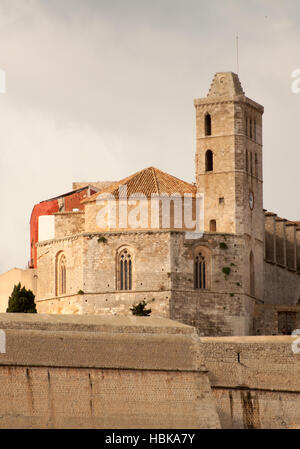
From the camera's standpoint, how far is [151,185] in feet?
279

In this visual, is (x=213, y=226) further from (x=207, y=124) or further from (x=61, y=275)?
(x=61, y=275)

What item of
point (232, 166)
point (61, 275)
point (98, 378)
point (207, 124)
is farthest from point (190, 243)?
point (98, 378)

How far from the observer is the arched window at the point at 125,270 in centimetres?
8325

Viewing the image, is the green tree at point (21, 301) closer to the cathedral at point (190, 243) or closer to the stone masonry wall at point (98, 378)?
the cathedral at point (190, 243)

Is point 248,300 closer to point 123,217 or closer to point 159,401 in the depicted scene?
point 123,217

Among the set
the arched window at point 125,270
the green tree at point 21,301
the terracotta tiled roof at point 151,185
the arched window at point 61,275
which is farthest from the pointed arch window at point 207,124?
the green tree at point 21,301

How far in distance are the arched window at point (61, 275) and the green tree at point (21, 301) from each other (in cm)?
168

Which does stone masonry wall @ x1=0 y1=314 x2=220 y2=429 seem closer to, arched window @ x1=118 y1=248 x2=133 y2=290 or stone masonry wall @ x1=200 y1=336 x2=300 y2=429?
stone masonry wall @ x1=200 y1=336 x2=300 y2=429

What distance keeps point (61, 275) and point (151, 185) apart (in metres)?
6.88

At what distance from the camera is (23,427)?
Answer: 6550cm

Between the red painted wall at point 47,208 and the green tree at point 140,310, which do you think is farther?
the red painted wall at point 47,208
